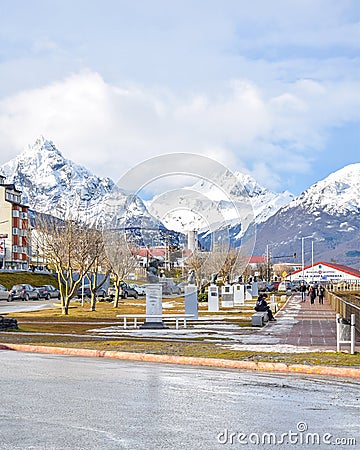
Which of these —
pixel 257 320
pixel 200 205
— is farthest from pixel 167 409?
pixel 200 205

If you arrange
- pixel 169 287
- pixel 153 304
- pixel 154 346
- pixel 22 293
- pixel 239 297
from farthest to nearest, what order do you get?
pixel 22 293 → pixel 239 297 → pixel 169 287 → pixel 153 304 → pixel 154 346

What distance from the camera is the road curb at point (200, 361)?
16.9 meters

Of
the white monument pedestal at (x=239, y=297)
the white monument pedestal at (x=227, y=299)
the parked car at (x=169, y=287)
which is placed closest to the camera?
the parked car at (x=169, y=287)

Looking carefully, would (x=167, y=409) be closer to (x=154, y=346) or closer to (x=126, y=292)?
(x=154, y=346)

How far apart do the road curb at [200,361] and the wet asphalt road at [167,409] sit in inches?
34.1

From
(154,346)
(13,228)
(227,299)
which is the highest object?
(13,228)

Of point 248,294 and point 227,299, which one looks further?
point 248,294

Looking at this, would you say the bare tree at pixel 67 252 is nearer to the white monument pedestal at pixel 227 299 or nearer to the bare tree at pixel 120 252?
the bare tree at pixel 120 252

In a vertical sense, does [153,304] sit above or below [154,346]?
above

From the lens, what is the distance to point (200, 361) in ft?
61.6

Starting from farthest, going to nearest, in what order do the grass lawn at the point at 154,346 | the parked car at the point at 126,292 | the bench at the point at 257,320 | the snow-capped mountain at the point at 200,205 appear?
the parked car at the point at 126,292 → the bench at the point at 257,320 → the snow-capped mountain at the point at 200,205 → the grass lawn at the point at 154,346

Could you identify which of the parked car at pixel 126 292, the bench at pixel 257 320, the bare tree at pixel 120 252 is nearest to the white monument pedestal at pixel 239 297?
the bare tree at pixel 120 252

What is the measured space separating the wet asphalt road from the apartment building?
11592cm

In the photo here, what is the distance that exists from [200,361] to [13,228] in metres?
119
